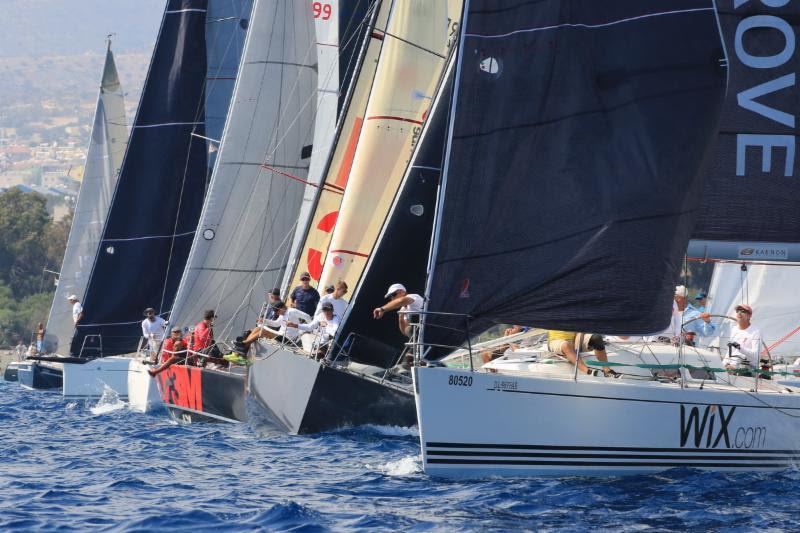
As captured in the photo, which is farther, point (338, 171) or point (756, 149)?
point (338, 171)

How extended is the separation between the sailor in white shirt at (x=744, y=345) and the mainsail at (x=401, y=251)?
4036 mm

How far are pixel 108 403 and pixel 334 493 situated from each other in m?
14.8

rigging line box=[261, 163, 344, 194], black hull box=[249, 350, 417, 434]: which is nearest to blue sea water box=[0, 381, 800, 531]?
black hull box=[249, 350, 417, 434]

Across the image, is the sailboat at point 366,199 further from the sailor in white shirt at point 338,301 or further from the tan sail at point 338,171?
the sailor in white shirt at point 338,301

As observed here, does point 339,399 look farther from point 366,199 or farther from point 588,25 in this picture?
point 588,25

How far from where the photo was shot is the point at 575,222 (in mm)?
12109

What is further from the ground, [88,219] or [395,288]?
[88,219]

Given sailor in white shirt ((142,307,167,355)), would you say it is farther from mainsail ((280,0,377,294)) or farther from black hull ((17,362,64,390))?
black hull ((17,362,64,390))

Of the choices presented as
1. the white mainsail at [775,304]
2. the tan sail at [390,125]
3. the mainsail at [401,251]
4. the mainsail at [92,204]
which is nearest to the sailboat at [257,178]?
the tan sail at [390,125]

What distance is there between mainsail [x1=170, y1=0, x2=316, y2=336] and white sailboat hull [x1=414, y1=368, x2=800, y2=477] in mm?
10738

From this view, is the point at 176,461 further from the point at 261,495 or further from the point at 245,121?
the point at 245,121

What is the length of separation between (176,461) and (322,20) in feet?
35.3

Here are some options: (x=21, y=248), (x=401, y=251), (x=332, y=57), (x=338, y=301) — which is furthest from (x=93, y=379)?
(x=21, y=248)

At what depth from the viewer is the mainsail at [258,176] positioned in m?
22.3
